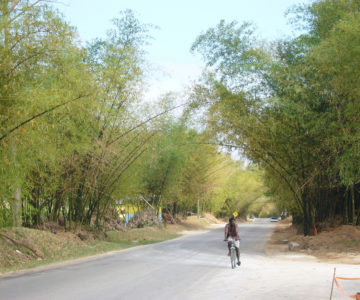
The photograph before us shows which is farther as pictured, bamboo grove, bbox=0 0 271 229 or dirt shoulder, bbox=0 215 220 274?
dirt shoulder, bbox=0 215 220 274

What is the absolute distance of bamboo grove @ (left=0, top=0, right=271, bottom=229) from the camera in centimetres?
707

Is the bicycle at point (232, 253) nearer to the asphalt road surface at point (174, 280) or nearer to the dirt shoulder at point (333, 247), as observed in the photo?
the asphalt road surface at point (174, 280)

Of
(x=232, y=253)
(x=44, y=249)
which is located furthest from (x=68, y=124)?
(x=232, y=253)

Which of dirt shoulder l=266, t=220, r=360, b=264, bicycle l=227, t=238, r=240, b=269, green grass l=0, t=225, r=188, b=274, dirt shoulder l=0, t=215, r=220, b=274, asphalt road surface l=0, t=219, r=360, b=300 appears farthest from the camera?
dirt shoulder l=266, t=220, r=360, b=264

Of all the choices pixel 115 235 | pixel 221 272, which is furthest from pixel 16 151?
pixel 115 235

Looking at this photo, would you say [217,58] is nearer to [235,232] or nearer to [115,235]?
[235,232]

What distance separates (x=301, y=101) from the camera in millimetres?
12461

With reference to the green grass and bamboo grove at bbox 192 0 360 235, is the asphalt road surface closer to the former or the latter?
the green grass

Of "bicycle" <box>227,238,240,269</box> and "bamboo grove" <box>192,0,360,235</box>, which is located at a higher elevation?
"bamboo grove" <box>192,0,360,235</box>

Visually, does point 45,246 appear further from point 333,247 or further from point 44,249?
point 333,247

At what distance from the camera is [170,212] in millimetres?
34438

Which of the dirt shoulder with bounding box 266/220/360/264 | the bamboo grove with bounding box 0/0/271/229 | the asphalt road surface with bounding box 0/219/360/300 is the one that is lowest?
the dirt shoulder with bounding box 266/220/360/264

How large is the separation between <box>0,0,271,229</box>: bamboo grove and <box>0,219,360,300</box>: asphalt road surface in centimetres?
215

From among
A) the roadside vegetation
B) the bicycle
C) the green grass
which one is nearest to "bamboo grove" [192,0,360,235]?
the roadside vegetation
